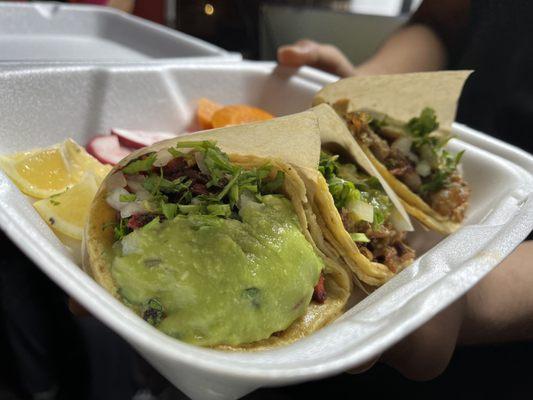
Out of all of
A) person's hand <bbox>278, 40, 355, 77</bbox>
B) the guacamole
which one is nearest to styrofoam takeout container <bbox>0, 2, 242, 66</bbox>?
person's hand <bbox>278, 40, 355, 77</bbox>

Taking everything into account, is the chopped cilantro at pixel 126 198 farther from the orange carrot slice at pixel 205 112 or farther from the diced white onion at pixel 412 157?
the diced white onion at pixel 412 157

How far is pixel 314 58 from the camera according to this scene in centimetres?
257

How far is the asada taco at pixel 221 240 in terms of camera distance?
38.9 inches

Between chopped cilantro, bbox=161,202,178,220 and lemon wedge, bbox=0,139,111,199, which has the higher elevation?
chopped cilantro, bbox=161,202,178,220

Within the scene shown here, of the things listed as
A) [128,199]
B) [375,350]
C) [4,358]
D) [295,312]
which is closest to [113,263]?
[128,199]

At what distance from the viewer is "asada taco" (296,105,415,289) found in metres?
1.30

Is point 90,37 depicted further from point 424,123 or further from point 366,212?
point 366,212

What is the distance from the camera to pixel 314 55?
256cm

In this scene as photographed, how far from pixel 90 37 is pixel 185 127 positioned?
4.21ft

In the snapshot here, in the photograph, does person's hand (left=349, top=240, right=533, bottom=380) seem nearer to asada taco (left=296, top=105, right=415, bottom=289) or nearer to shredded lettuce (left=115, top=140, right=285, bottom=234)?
asada taco (left=296, top=105, right=415, bottom=289)

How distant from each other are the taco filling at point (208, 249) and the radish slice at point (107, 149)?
649 millimetres

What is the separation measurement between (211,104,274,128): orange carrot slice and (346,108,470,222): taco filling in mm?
490

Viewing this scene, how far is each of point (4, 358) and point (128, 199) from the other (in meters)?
1.22

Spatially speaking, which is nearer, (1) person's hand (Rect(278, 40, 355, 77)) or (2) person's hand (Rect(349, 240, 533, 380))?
(2) person's hand (Rect(349, 240, 533, 380))
